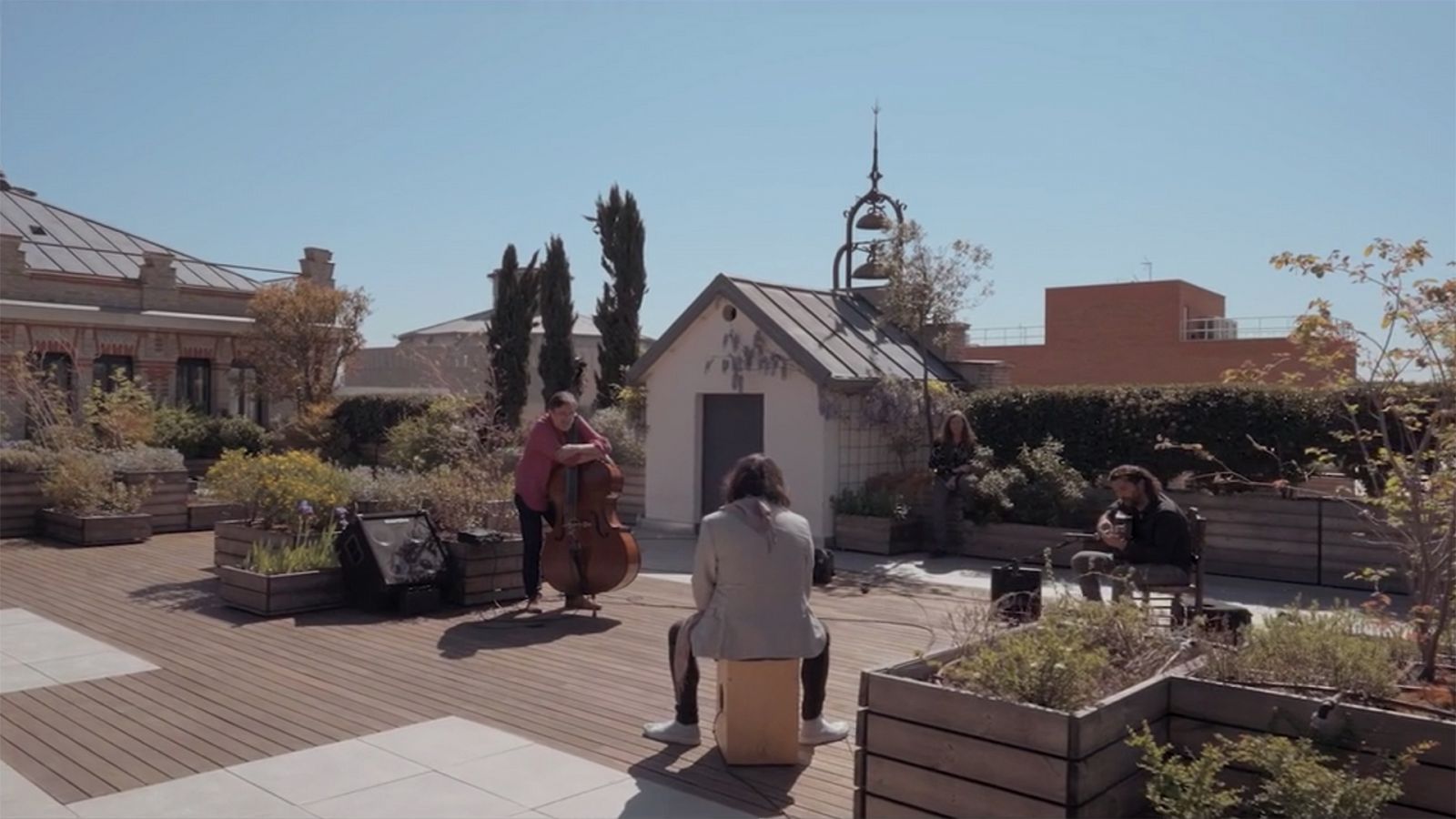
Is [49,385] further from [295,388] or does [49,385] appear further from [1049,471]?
[1049,471]

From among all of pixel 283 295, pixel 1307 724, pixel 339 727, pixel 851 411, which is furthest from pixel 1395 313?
pixel 283 295

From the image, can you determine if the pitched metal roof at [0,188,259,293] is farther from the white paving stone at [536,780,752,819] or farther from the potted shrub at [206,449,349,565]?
the white paving stone at [536,780,752,819]

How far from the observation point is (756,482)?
4.96 meters

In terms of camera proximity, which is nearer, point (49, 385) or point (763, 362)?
point (763, 362)

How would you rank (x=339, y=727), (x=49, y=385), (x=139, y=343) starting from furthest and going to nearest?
(x=139, y=343)
(x=49, y=385)
(x=339, y=727)

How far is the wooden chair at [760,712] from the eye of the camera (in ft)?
16.1

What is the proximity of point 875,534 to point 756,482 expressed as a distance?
24.1ft

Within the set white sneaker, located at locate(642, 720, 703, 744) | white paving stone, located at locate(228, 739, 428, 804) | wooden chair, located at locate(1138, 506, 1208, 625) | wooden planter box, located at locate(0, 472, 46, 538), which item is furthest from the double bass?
wooden planter box, located at locate(0, 472, 46, 538)

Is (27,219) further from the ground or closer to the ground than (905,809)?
further from the ground

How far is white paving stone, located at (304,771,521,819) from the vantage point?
171 inches

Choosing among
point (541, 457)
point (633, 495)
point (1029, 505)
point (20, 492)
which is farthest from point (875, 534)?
point (20, 492)

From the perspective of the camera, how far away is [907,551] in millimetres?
12195

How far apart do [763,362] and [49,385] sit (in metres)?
10.5

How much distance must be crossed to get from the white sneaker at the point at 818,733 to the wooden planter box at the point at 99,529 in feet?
31.8
